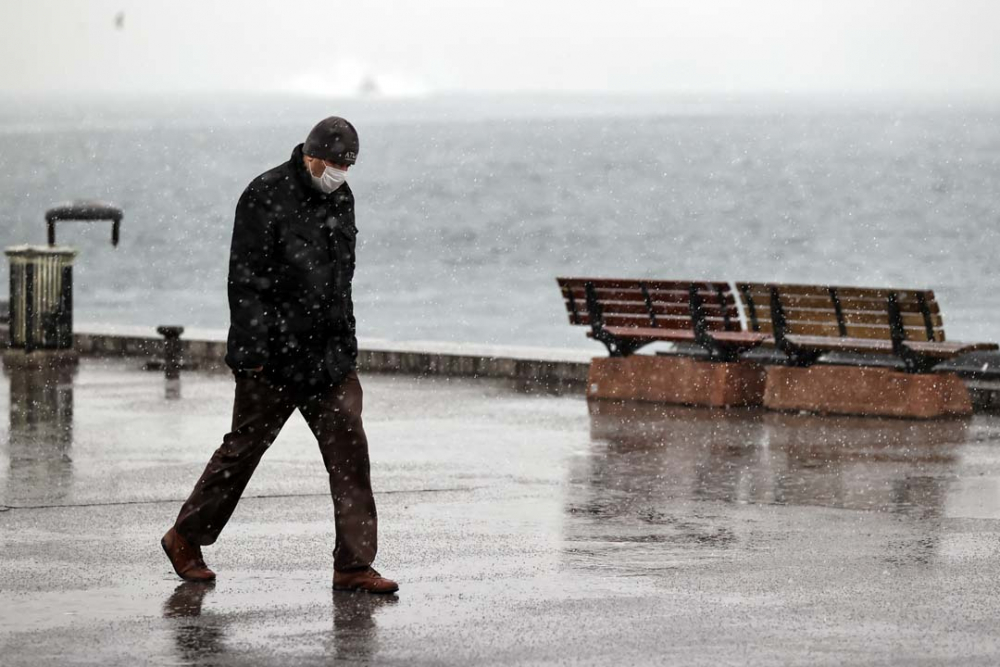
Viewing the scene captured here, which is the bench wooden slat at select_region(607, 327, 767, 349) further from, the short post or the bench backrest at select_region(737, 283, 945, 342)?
the short post

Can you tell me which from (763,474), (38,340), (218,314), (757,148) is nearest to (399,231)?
Answer: (218,314)

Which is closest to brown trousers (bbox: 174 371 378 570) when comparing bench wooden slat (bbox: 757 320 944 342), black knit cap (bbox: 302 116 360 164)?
black knit cap (bbox: 302 116 360 164)

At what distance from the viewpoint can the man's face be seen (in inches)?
301

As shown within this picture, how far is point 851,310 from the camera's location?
47.4 ft

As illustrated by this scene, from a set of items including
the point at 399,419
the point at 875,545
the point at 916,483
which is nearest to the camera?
the point at 875,545

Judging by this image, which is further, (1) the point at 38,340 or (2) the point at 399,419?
(1) the point at 38,340

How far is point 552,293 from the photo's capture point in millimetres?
71062

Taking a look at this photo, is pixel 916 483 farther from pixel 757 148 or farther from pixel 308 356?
pixel 757 148

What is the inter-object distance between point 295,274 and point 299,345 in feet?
0.86

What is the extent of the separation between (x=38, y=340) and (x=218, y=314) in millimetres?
45969

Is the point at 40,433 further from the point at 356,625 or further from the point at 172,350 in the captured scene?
the point at 356,625

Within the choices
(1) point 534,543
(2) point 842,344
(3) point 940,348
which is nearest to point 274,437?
(1) point 534,543

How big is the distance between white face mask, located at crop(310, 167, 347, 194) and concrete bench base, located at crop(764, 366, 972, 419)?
6874 millimetres

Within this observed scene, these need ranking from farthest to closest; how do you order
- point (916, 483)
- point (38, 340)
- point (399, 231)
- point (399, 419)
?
1. point (399, 231)
2. point (38, 340)
3. point (399, 419)
4. point (916, 483)
